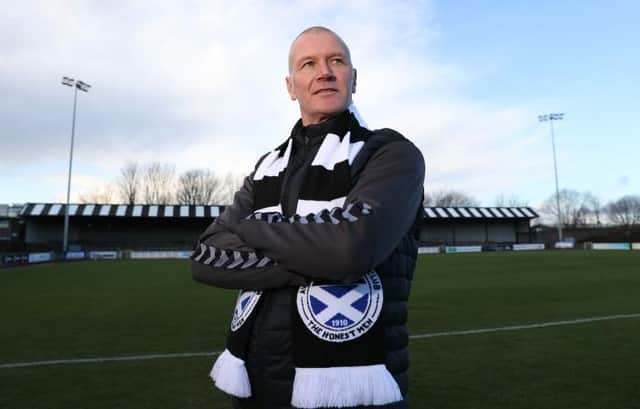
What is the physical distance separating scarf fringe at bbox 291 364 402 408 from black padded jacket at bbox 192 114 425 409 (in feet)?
0.21

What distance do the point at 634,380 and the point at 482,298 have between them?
23.0 ft

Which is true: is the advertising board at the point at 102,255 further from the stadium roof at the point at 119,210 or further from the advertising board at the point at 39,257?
the stadium roof at the point at 119,210

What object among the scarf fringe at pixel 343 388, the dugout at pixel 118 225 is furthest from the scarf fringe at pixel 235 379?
the dugout at pixel 118 225

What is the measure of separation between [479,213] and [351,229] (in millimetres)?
66854

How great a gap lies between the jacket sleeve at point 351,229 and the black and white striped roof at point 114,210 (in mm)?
51756

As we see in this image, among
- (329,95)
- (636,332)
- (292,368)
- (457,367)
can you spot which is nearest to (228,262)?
(292,368)

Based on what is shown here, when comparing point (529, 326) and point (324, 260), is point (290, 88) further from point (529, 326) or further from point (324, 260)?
point (529, 326)

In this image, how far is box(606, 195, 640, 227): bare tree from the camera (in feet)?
352

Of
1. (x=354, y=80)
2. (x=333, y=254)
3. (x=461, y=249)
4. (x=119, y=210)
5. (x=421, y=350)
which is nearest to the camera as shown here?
(x=333, y=254)

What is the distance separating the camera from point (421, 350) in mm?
6312

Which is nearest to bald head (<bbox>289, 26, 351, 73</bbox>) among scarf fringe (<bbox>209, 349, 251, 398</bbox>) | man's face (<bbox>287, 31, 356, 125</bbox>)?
man's face (<bbox>287, 31, 356, 125</bbox>)

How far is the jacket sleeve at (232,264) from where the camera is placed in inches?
59.1

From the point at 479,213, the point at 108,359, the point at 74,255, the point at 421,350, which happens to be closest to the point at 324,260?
the point at 421,350

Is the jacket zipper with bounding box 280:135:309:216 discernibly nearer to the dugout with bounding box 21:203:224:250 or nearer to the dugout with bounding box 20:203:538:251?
the dugout with bounding box 21:203:224:250
